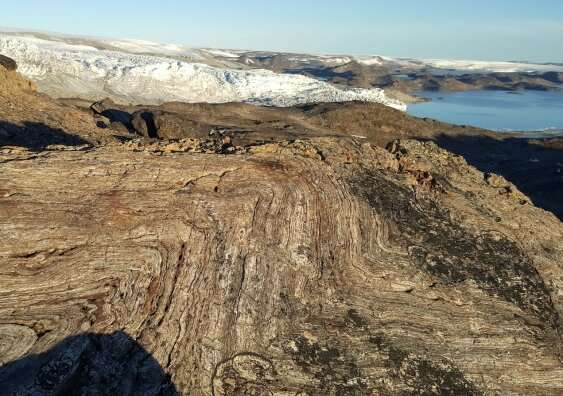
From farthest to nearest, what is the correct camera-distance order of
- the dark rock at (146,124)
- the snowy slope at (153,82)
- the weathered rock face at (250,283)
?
the snowy slope at (153,82) < the dark rock at (146,124) < the weathered rock face at (250,283)

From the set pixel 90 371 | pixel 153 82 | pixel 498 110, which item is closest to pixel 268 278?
pixel 90 371

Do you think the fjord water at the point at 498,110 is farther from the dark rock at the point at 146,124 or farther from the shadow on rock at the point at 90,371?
the shadow on rock at the point at 90,371

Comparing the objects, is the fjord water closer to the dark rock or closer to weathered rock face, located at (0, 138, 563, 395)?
the dark rock

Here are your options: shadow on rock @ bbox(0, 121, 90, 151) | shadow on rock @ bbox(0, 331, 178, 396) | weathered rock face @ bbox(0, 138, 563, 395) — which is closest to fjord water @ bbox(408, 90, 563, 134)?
shadow on rock @ bbox(0, 121, 90, 151)

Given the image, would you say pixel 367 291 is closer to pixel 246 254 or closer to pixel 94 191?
pixel 246 254

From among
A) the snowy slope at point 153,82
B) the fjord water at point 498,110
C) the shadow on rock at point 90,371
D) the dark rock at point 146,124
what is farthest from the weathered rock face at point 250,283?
the fjord water at point 498,110

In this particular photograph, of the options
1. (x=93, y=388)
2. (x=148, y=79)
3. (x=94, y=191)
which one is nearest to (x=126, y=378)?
(x=93, y=388)
